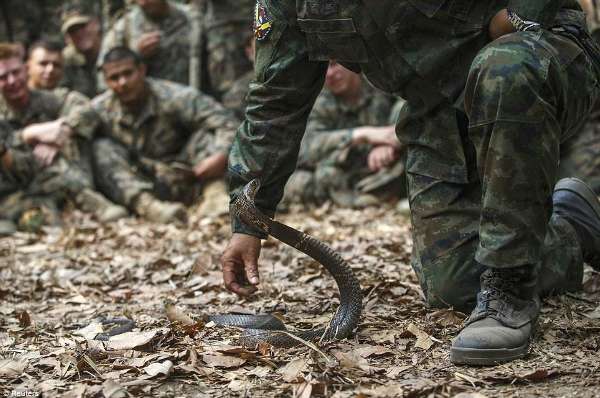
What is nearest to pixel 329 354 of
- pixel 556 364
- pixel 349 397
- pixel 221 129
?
pixel 349 397

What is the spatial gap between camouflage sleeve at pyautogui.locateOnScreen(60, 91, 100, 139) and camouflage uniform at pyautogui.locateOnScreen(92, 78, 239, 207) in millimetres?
146

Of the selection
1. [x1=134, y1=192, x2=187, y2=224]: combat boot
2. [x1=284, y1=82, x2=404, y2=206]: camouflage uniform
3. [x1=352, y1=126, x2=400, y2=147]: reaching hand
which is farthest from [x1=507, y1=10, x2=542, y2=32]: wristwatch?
[x1=284, y1=82, x2=404, y2=206]: camouflage uniform

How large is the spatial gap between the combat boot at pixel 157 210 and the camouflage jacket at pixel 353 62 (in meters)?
4.22

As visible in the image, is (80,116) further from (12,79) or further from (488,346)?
(488,346)

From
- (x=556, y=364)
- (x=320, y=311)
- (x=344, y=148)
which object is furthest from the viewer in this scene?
(x=344, y=148)

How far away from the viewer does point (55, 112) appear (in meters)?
8.47

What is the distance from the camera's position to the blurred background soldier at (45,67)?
9.15m

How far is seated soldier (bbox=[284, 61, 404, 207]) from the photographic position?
7.55m

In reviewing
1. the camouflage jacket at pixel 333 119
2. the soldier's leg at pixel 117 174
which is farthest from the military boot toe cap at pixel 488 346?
the soldier's leg at pixel 117 174

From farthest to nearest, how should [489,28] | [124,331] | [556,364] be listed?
[124,331], [489,28], [556,364]

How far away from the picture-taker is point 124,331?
10.0 ft

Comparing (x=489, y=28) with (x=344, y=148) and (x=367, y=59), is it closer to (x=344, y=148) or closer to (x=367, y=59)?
(x=367, y=59)

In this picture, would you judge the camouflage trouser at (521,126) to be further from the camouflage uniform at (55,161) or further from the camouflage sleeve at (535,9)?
the camouflage uniform at (55,161)

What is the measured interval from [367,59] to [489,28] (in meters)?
0.46
